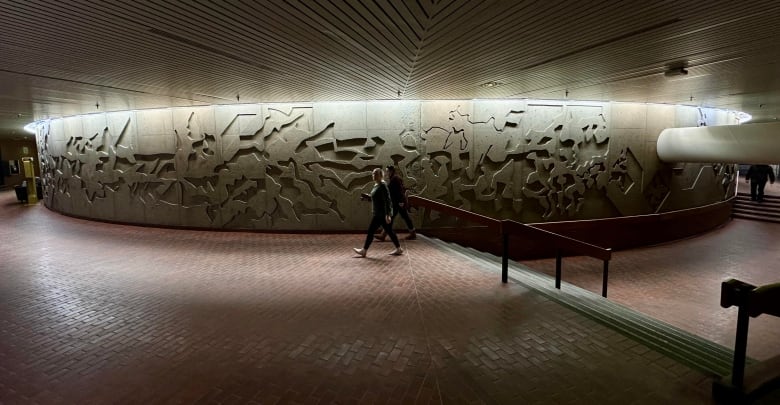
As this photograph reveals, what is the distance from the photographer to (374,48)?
522 cm

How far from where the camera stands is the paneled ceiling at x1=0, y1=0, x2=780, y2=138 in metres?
3.92

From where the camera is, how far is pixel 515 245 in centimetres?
1014

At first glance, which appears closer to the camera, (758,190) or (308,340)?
(308,340)

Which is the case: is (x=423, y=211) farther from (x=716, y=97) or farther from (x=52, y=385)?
(x=716, y=97)

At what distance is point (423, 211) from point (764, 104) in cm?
1125

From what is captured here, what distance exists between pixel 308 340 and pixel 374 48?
149 inches

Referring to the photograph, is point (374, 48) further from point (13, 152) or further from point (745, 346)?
point (13, 152)

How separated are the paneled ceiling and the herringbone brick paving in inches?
129

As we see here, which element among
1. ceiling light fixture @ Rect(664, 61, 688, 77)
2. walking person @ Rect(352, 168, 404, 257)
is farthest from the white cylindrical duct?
walking person @ Rect(352, 168, 404, 257)

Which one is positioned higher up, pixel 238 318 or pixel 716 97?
pixel 716 97

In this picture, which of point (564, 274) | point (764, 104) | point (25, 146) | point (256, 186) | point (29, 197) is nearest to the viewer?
point (564, 274)

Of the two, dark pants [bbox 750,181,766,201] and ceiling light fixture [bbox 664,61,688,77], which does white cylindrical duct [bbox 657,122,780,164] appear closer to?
ceiling light fixture [bbox 664,61,688,77]

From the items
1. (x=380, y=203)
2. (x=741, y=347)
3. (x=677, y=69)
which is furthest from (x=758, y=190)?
(x=741, y=347)

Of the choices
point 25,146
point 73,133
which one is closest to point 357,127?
point 73,133
